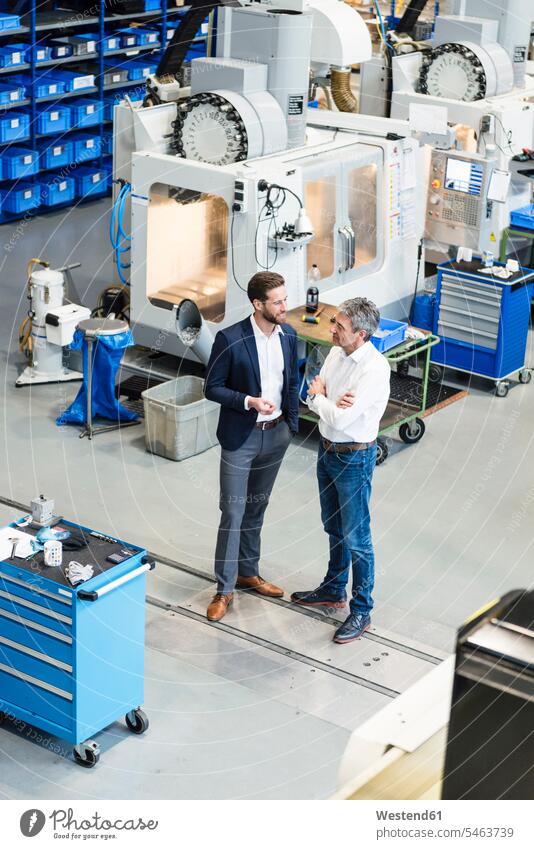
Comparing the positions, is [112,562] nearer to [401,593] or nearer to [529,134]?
[401,593]

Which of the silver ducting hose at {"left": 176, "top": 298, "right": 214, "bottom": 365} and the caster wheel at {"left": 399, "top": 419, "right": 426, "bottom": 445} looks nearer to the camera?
the silver ducting hose at {"left": 176, "top": 298, "right": 214, "bottom": 365}

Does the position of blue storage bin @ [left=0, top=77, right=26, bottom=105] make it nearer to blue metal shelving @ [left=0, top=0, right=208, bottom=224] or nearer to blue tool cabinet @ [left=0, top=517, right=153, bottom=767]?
blue metal shelving @ [left=0, top=0, right=208, bottom=224]

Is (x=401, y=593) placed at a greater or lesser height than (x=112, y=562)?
lesser

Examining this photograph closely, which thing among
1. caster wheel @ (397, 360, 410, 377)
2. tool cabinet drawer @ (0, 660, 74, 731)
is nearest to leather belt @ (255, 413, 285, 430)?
tool cabinet drawer @ (0, 660, 74, 731)

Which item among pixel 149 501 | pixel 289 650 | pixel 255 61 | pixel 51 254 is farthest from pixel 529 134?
pixel 289 650

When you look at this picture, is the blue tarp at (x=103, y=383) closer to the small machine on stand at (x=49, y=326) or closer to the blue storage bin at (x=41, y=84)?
the small machine on stand at (x=49, y=326)

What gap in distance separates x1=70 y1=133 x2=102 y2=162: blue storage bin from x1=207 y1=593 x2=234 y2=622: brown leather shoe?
7.11 meters

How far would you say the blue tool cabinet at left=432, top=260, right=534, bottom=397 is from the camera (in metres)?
7.93

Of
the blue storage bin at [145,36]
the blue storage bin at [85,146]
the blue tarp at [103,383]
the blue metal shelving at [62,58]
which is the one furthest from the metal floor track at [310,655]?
the blue storage bin at [145,36]

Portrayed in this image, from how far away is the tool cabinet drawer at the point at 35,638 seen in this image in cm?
423

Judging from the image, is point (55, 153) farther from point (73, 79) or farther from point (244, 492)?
point (244, 492)

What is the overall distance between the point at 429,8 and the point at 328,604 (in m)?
14.2

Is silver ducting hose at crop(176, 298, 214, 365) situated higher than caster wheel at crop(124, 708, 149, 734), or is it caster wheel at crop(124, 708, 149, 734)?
silver ducting hose at crop(176, 298, 214, 365)

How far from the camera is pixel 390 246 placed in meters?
8.21
